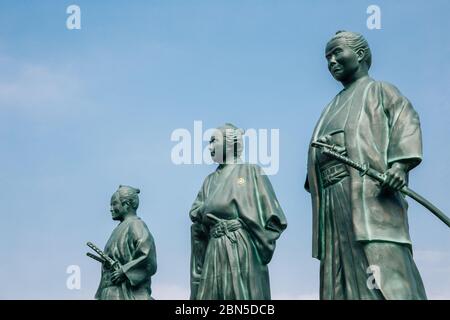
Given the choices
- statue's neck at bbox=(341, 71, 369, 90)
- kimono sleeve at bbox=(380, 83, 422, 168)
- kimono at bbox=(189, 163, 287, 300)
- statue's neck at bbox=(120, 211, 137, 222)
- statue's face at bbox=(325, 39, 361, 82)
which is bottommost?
kimono at bbox=(189, 163, 287, 300)

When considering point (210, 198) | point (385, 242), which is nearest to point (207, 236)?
point (210, 198)

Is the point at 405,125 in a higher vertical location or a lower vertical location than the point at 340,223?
higher

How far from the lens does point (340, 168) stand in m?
15.3

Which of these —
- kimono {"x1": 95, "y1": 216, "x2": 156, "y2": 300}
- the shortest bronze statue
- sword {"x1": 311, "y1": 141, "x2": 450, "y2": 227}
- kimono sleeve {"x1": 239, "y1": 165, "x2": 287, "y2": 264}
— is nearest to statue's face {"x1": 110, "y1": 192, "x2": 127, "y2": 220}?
the shortest bronze statue

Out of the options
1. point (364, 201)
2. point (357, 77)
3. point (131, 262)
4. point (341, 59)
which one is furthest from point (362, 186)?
point (131, 262)

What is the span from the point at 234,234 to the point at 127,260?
3697mm

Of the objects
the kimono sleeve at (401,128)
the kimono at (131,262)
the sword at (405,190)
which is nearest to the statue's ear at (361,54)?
the kimono sleeve at (401,128)

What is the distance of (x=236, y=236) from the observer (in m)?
16.7

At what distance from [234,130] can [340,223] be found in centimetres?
298

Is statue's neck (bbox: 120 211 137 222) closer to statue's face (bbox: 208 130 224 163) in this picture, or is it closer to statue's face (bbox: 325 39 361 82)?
statue's face (bbox: 208 130 224 163)

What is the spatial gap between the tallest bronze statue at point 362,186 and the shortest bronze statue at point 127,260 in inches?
186

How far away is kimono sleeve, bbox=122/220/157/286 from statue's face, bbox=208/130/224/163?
2.98m

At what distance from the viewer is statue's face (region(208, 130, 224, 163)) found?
688 inches
